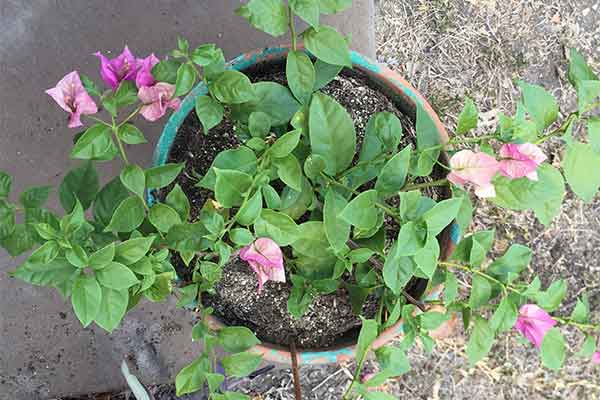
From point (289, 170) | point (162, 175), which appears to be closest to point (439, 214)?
point (289, 170)

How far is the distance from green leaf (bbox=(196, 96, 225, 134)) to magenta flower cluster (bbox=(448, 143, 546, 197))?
359 millimetres

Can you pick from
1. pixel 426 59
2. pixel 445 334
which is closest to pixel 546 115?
pixel 426 59

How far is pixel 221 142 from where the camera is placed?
124 cm

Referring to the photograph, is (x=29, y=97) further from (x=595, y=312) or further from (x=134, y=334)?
(x=595, y=312)

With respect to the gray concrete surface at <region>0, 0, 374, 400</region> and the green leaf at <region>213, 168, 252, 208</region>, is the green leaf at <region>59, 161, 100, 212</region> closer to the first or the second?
the green leaf at <region>213, 168, 252, 208</region>

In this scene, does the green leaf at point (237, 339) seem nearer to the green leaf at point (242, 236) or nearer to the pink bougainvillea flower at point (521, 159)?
the green leaf at point (242, 236)

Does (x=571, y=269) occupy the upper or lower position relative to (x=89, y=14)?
lower

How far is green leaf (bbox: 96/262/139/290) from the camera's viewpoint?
0.82 metres

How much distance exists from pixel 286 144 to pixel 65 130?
0.88 metres

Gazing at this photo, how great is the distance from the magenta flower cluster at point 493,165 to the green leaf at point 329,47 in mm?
220

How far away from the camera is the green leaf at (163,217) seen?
3.08ft

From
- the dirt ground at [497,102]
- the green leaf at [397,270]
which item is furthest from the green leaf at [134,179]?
the dirt ground at [497,102]

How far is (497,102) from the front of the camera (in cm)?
179

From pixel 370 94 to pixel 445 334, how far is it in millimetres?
818
